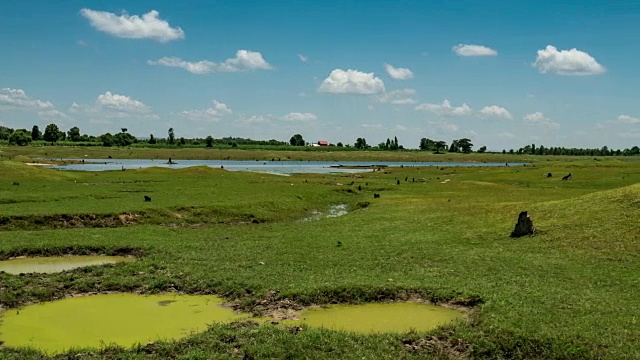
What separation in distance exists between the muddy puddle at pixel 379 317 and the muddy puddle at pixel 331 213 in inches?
1015

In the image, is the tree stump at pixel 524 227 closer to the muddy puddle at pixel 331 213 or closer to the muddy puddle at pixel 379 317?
the muddy puddle at pixel 379 317

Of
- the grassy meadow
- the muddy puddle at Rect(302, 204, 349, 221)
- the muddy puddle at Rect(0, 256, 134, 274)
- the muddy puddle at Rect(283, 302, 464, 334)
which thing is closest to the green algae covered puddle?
the grassy meadow

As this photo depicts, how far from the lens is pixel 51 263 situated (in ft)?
81.9

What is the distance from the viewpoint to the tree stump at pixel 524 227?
2723 cm

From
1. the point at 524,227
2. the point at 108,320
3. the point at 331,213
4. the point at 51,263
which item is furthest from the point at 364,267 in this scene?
the point at 331,213

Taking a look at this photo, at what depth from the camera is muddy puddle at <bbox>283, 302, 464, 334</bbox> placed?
15.5 m

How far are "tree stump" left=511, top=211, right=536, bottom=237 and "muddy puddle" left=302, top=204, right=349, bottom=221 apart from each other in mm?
18883

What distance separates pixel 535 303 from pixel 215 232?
71.7 feet

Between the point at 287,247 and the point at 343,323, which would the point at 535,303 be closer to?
the point at 343,323

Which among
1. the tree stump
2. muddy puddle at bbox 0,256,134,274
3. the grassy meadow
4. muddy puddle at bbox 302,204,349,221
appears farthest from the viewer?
muddy puddle at bbox 302,204,349,221

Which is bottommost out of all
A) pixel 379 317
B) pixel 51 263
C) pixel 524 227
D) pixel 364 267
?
pixel 51 263

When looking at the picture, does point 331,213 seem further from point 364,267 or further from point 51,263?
point 51,263

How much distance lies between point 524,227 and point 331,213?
2241 cm

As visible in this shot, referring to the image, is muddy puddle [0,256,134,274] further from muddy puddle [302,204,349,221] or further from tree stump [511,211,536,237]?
muddy puddle [302,204,349,221]
